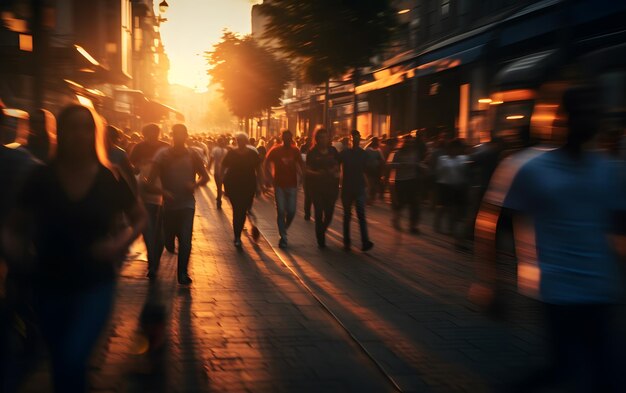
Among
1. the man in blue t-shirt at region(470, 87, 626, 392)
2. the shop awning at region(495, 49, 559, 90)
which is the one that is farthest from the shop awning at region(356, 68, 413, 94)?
the man in blue t-shirt at region(470, 87, 626, 392)

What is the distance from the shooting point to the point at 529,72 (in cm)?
1619

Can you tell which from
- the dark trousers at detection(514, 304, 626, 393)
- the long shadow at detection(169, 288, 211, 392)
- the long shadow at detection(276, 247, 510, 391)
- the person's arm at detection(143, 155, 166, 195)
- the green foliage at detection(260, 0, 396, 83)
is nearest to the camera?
the dark trousers at detection(514, 304, 626, 393)

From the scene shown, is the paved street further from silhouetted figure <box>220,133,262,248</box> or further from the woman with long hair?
the woman with long hair

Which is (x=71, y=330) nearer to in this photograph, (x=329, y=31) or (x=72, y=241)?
(x=72, y=241)

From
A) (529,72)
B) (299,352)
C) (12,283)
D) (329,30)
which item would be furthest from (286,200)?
(329,30)

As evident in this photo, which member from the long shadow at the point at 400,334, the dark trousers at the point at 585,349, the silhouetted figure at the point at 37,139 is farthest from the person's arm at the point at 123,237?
the silhouetted figure at the point at 37,139

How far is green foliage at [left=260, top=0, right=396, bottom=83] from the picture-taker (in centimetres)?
2166

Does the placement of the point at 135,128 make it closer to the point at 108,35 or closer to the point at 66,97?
the point at 108,35

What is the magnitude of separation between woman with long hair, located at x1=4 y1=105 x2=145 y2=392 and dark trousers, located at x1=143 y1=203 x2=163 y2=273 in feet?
16.4

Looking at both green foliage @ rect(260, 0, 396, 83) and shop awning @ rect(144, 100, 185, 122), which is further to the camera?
shop awning @ rect(144, 100, 185, 122)

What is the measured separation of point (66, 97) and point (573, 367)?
81.9 ft

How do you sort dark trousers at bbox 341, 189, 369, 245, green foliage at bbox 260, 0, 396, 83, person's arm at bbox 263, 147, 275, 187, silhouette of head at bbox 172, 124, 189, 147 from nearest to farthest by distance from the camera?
silhouette of head at bbox 172, 124, 189, 147, dark trousers at bbox 341, 189, 369, 245, person's arm at bbox 263, 147, 275, 187, green foliage at bbox 260, 0, 396, 83

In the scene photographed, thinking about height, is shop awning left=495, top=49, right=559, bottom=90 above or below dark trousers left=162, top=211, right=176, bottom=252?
above

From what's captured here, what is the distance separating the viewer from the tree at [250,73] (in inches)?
1927
